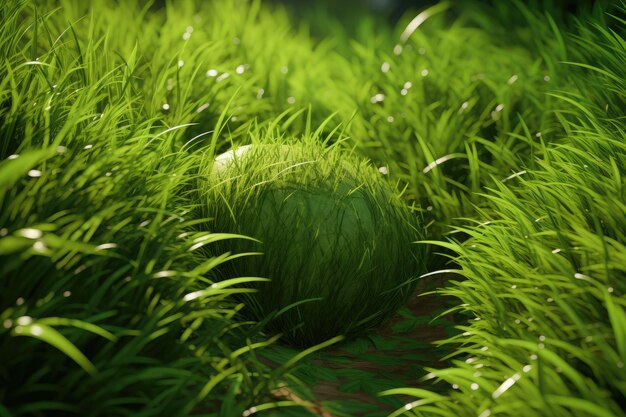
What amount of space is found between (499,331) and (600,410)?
58cm

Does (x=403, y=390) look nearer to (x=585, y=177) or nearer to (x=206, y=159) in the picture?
(x=585, y=177)

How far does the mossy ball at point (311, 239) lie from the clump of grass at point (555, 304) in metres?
0.33

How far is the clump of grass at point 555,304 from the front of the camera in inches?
63.9

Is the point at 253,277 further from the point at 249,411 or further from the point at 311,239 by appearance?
the point at 249,411

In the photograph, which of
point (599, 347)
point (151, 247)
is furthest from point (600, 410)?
point (151, 247)

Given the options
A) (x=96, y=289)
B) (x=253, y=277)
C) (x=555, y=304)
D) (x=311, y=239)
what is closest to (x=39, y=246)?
(x=96, y=289)

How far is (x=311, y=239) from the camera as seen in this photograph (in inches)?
97.6

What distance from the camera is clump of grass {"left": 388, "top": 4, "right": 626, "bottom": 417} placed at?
1624 mm

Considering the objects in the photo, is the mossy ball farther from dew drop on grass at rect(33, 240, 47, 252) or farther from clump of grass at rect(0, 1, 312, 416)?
dew drop on grass at rect(33, 240, 47, 252)

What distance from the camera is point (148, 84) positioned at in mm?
3453

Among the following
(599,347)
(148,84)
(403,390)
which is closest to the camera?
(599,347)

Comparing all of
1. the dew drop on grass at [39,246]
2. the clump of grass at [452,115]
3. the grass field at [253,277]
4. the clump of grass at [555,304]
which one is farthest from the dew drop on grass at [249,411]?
the clump of grass at [452,115]

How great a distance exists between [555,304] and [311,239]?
0.86 meters

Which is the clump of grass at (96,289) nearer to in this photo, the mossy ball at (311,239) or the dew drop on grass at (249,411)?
the dew drop on grass at (249,411)
